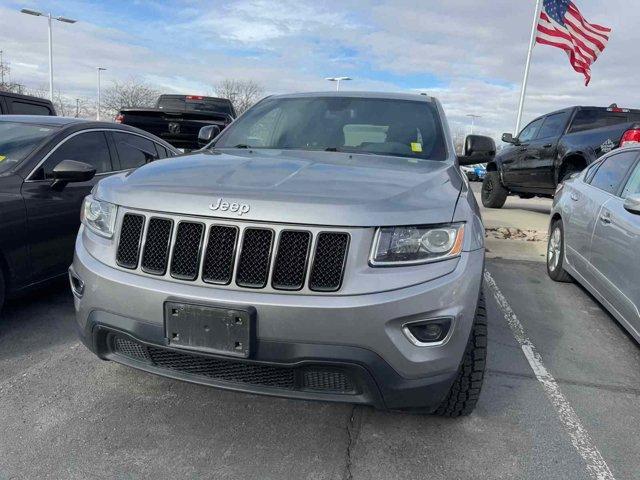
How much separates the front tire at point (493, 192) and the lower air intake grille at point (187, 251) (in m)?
9.72

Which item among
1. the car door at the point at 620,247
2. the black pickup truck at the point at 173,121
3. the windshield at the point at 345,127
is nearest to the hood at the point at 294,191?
the windshield at the point at 345,127

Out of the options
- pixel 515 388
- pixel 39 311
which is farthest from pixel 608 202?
pixel 39 311

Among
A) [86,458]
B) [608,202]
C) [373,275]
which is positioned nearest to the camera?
[373,275]

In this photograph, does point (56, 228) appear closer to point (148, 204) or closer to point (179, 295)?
point (148, 204)

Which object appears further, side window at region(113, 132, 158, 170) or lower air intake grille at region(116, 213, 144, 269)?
side window at region(113, 132, 158, 170)

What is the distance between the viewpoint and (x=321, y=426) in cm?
277

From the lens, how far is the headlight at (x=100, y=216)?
2.52m

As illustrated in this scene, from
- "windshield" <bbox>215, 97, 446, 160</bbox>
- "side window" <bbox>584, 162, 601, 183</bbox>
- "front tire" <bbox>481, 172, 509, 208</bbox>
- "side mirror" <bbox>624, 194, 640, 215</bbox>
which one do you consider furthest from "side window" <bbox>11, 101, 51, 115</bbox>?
"front tire" <bbox>481, 172, 509, 208</bbox>

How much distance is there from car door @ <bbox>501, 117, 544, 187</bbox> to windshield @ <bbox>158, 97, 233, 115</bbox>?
20.5ft

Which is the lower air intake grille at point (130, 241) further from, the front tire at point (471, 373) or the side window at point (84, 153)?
the side window at point (84, 153)

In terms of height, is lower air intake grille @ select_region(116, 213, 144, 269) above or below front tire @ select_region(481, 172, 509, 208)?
above

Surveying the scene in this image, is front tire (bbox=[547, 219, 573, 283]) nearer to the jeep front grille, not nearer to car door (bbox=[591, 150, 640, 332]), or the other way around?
car door (bbox=[591, 150, 640, 332])

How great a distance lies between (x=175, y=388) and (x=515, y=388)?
2.10m

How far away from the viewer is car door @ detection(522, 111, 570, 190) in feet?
29.2
